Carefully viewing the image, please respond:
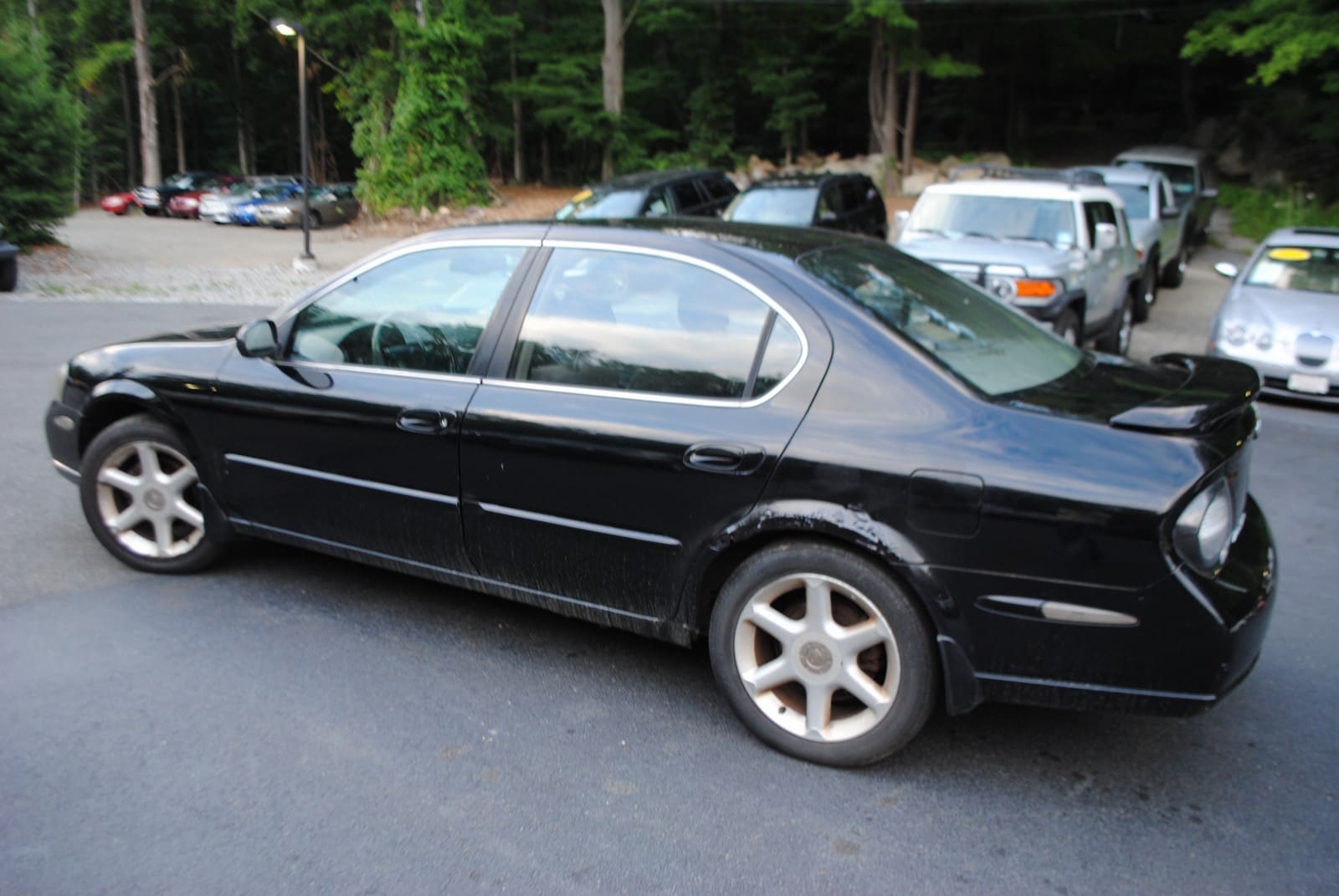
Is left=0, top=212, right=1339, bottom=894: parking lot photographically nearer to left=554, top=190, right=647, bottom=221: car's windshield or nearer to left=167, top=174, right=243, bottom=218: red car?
left=554, top=190, right=647, bottom=221: car's windshield

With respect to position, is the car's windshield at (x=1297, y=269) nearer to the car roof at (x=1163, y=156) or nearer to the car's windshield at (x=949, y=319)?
the car's windshield at (x=949, y=319)

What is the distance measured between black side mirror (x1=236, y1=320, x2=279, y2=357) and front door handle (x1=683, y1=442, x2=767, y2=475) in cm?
192

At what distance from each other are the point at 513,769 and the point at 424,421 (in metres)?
1.28

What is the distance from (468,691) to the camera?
12.4 feet

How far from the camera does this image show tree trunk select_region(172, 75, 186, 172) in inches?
2009

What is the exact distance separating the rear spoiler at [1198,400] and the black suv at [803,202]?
361 inches

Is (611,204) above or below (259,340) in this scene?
above

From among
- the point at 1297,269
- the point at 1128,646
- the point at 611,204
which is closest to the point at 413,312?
the point at 1128,646

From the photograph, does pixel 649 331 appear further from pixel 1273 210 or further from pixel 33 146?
pixel 1273 210

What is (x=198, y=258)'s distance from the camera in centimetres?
2203

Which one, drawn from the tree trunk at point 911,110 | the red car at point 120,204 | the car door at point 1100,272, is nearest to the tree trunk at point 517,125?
the red car at point 120,204

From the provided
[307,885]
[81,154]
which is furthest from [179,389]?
[81,154]

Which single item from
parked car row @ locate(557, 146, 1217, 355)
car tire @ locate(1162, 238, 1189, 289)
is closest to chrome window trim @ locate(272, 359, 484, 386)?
parked car row @ locate(557, 146, 1217, 355)

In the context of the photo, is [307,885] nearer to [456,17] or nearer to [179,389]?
[179,389]
